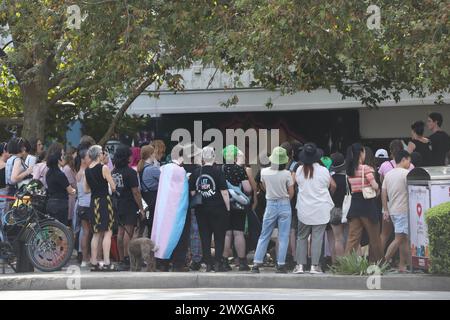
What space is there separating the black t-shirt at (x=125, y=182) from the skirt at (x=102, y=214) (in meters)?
0.33

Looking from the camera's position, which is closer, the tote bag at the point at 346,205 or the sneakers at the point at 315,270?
the sneakers at the point at 315,270

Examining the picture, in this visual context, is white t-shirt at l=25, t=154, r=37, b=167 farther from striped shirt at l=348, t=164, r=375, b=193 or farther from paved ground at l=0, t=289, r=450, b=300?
striped shirt at l=348, t=164, r=375, b=193

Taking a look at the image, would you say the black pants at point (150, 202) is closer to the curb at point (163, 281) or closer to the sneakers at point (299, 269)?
the curb at point (163, 281)

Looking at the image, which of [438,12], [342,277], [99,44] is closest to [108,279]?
[342,277]

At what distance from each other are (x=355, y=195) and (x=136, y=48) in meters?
3.91

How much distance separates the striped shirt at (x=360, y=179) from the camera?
1388cm

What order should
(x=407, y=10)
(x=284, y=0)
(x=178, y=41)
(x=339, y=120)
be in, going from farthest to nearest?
(x=339, y=120)
(x=178, y=41)
(x=407, y=10)
(x=284, y=0)

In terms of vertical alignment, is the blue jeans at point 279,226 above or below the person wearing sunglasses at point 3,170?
below

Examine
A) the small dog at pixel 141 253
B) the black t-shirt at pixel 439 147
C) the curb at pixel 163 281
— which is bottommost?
the curb at pixel 163 281

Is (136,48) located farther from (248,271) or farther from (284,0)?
(248,271)

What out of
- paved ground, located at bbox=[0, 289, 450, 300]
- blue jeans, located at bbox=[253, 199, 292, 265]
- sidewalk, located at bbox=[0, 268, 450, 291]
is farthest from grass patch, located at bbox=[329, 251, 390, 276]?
blue jeans, located at bbox=[253, 199, 292, 265]

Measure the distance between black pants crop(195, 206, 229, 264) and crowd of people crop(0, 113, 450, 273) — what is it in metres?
0.01

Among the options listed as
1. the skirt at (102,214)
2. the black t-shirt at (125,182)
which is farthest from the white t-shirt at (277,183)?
the skirt at (102,214)

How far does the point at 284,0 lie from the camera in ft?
44.9
